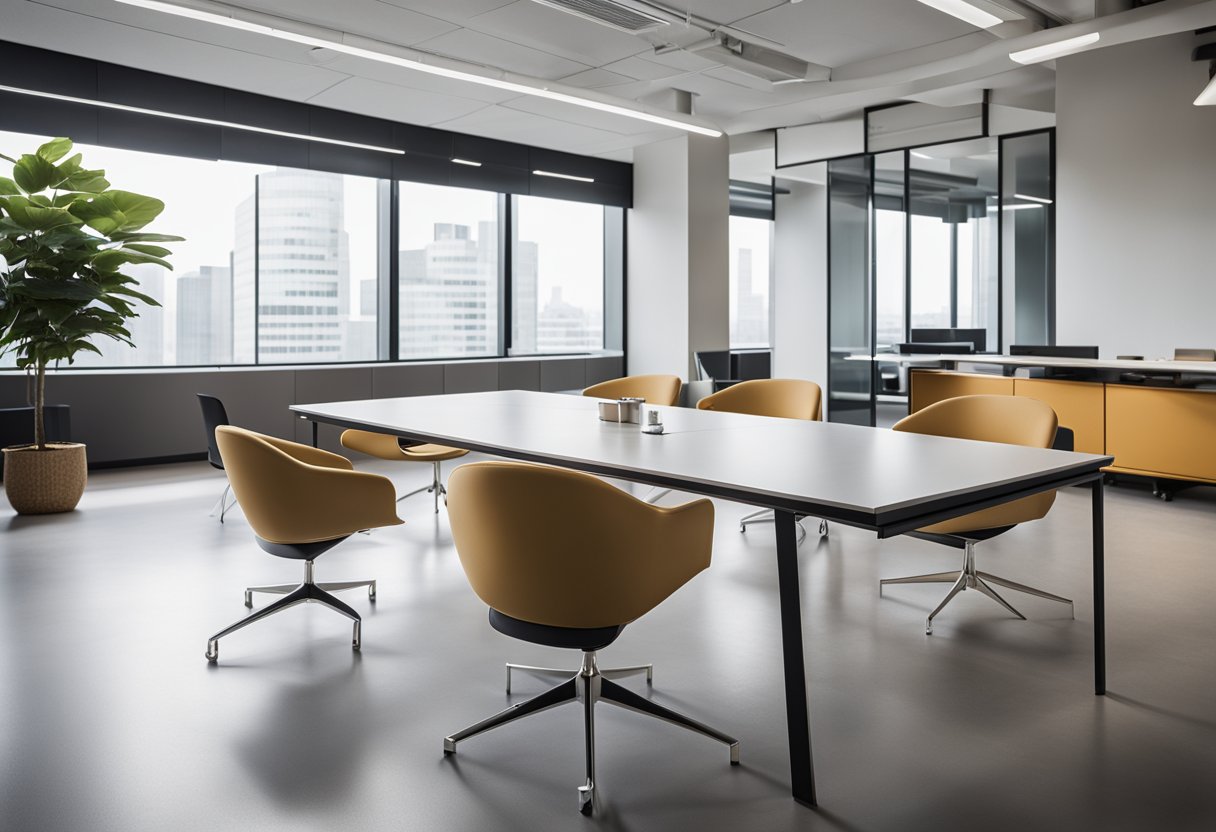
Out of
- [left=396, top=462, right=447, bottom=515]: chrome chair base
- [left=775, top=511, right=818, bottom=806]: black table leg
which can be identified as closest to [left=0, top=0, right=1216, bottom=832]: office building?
[left=775, top=511, right=818, bottom=806]: black table leg

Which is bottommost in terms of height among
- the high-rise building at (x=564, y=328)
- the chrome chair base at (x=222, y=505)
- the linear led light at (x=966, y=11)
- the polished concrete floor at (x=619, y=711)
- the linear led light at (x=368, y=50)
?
the polished concrete floor at (x=619, y=711)

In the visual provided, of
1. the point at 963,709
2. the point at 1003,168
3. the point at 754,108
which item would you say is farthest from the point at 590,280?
the point at 963,709

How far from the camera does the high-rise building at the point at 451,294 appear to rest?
9.59m

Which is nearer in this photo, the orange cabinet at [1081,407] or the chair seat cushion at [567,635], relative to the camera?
the chair seat cushion at [567,635]

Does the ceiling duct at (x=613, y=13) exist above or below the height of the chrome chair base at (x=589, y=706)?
above

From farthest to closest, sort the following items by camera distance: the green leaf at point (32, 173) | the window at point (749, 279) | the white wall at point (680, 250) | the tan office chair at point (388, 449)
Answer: the window at point (749, 279) < the white wall at point (680, 250) < the green leaf at point (32, 173) < the tan office chair at point (388, 449)

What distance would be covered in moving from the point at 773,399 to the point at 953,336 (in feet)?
15.3

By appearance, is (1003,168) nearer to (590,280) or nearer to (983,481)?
(590,280)

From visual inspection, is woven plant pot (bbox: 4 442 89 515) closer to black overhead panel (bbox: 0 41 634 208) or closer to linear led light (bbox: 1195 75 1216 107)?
black overhead panel (bbox: 0 41 634 208)

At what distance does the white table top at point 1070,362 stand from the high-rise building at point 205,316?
19.2ft

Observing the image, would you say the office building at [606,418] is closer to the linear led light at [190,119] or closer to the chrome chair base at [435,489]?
the linear led light at [190,119]

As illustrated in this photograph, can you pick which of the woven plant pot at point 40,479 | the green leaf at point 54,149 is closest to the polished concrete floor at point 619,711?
the woven plant pot at point 40,479

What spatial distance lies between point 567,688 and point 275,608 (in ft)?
4.71

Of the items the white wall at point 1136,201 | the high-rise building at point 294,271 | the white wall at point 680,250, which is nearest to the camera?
the white wall at point 1136,201
